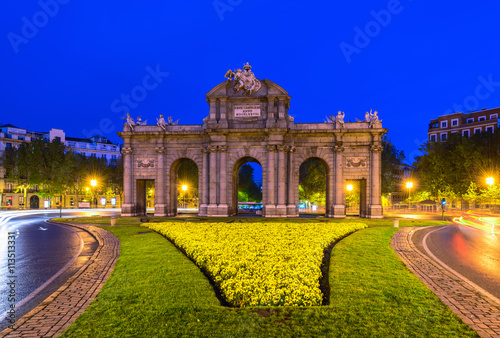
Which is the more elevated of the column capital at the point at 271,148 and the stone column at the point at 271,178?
the column capital at the point at 271,148

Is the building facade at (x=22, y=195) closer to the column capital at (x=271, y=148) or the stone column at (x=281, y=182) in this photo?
the column capital at (x=271, y=148)

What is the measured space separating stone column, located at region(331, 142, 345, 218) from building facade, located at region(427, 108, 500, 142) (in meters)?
50.0

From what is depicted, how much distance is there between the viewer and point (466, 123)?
3150 inches

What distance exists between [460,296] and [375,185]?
2843 cm

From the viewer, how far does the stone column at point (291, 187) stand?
3531 centimetres

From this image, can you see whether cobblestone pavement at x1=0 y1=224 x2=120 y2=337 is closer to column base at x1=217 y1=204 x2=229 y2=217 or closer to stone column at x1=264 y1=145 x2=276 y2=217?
column base at x1=217 y1=204 x2=229 y2=217

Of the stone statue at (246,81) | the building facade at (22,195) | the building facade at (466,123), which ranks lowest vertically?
the building facade at (22,195)

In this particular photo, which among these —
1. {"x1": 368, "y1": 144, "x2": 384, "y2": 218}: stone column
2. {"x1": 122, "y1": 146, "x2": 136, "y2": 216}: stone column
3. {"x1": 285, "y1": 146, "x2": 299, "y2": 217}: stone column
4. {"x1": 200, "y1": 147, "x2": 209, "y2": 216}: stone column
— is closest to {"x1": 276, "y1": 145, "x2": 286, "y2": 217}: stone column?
{"x1": 285, "y1": 146, "x2": 299, "y2": 217}: stone column

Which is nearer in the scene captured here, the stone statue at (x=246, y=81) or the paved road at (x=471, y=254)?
the paved road at (x=471, y=254)

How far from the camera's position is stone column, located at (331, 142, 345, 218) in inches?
1390

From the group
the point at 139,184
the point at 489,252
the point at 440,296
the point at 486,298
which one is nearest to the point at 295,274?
the point at 440,296

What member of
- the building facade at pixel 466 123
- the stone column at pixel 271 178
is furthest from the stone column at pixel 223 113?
the building facade at pixel 466 123

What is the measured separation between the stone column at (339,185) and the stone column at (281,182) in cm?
624

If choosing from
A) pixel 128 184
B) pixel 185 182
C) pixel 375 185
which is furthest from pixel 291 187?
pixel 185 182
